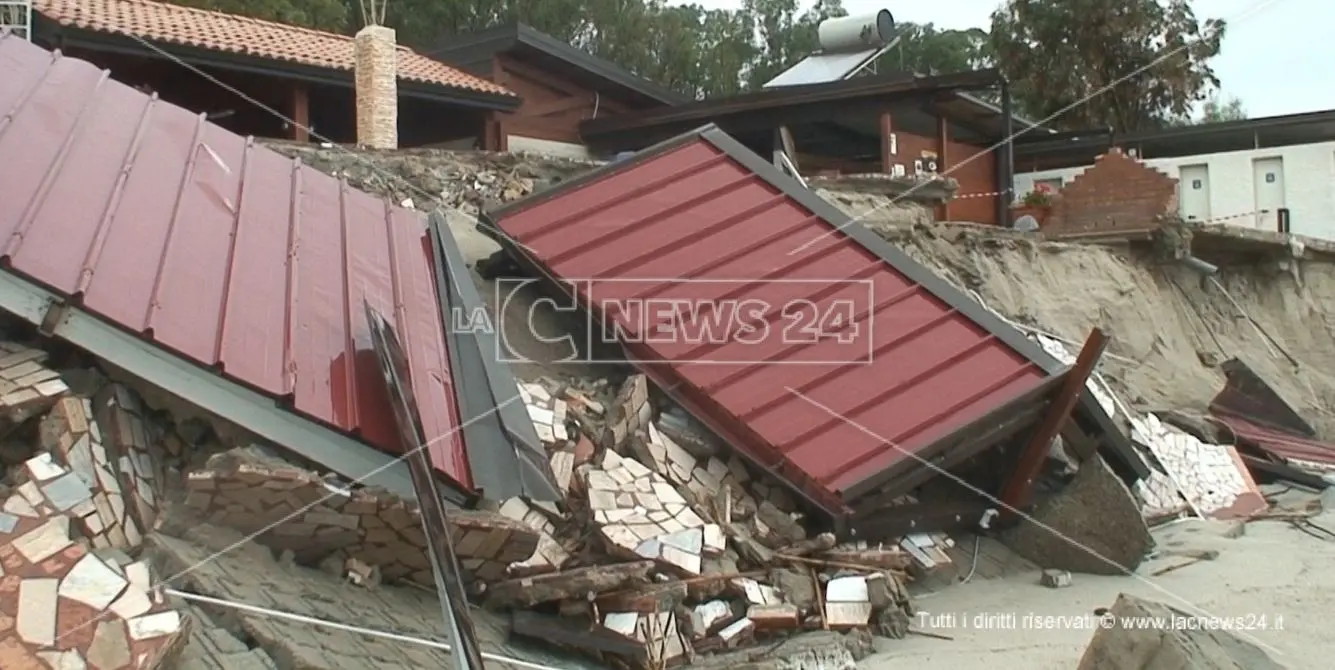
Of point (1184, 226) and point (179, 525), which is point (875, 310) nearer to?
point (179, 525)

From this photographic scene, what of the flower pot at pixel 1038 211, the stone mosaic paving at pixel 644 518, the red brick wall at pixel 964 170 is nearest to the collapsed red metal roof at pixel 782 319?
the stone mosaic paving at pixel 644 518

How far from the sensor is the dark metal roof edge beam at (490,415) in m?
5.13

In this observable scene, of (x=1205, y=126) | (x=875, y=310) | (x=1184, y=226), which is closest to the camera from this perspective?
(x=875, y=310)

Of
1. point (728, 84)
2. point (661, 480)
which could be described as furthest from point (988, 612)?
point (728, 84)

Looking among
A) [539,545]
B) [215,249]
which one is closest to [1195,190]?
[539,545]

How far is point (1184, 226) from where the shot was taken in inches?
548

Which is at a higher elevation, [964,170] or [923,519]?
[964,170]

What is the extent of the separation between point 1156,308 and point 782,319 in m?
8.21

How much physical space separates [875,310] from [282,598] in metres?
4.47

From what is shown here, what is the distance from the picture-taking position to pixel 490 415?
18.0 feet

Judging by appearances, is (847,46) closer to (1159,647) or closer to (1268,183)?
(1268,183)

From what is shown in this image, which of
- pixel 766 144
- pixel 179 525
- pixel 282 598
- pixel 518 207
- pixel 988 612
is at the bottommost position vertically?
pixel 988 612

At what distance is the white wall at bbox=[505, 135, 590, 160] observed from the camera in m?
18.6

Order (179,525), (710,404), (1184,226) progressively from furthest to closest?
(1184,226)
(710,404)
(179,525)
